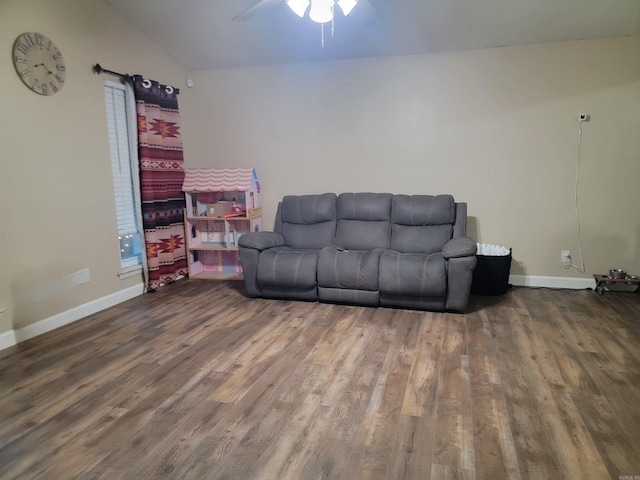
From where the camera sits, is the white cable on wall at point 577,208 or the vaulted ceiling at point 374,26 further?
the white cable on wall at point 577,208

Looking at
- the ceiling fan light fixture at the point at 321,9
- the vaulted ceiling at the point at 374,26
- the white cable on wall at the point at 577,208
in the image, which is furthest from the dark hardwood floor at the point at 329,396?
the vaulted ceiling at the point at 374,26

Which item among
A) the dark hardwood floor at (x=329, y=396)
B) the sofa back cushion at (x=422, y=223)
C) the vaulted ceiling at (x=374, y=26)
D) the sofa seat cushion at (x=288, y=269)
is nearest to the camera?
the dark hardwood floor at (x=329, y=396)

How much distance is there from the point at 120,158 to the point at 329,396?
309cm

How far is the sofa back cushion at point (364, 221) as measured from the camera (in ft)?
13.2

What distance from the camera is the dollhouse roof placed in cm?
445

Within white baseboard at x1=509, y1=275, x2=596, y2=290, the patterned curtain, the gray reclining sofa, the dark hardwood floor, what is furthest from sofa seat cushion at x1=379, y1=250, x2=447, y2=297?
the patterned curtain

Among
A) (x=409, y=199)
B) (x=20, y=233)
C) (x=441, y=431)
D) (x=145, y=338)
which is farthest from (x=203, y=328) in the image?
(x=409, y=199)

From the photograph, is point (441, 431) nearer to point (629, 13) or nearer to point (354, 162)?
point (354, 162)

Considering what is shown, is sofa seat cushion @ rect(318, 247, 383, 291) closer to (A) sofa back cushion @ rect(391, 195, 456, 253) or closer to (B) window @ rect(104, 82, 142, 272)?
(A) sofa back cushion @ rect(391, 195, 456, 253)

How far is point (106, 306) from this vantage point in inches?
145

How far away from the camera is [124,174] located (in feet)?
13.1

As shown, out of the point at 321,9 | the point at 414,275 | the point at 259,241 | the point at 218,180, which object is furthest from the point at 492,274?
the point at 218,180

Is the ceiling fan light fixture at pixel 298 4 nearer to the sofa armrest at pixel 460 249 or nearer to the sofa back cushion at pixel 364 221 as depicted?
the sofa back cushion at pixel 364 221

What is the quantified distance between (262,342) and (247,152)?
2649mm
